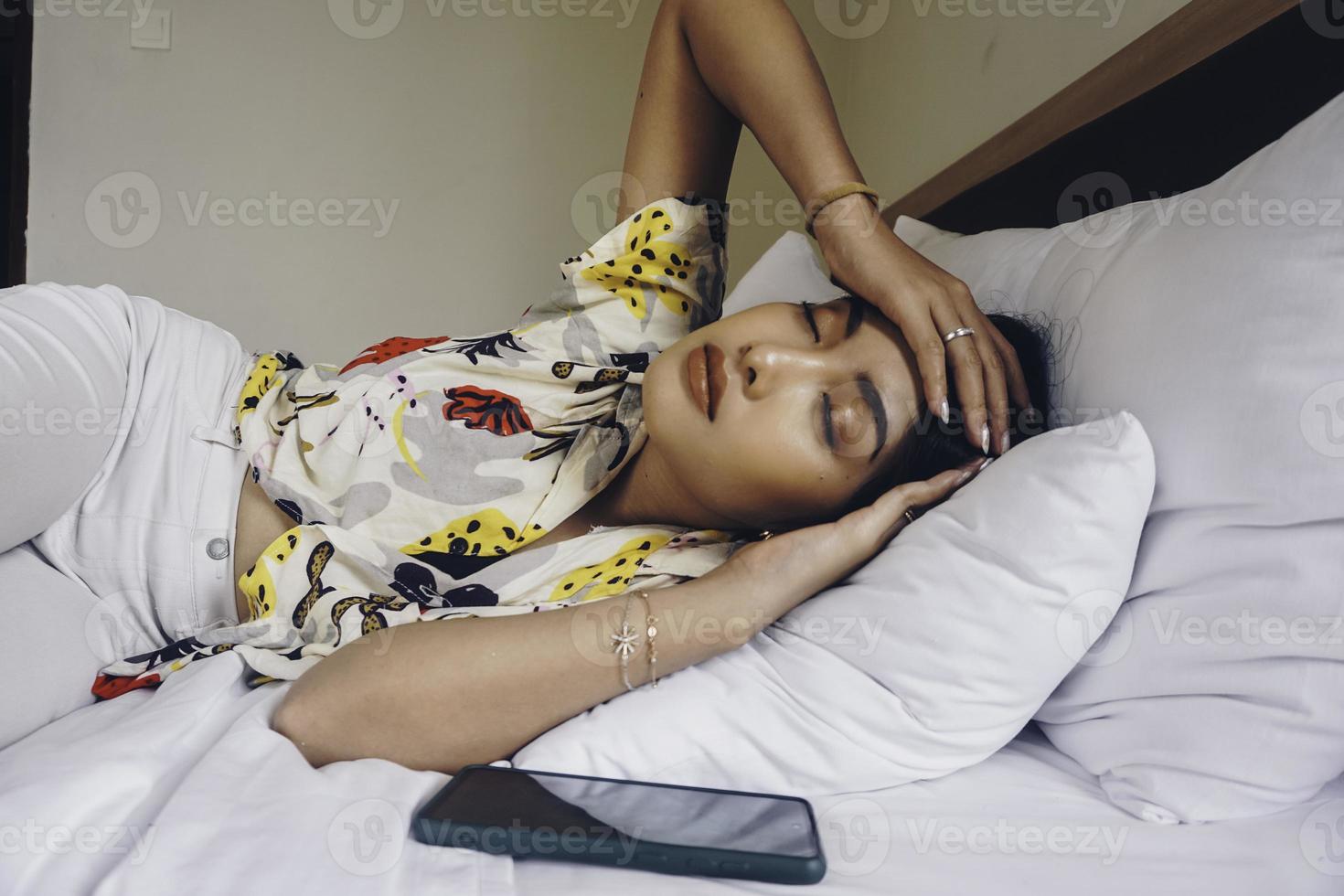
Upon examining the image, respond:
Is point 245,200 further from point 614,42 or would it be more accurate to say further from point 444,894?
point 444,894

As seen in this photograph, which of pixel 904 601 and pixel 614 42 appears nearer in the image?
pixel 904 601

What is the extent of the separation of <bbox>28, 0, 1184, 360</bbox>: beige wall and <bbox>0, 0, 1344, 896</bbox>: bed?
1299mm

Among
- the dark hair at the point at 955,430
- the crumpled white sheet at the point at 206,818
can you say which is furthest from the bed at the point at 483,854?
the dark hair at the point at 955,430

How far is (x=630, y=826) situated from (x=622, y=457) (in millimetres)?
488

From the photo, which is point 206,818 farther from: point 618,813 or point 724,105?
point 724,105

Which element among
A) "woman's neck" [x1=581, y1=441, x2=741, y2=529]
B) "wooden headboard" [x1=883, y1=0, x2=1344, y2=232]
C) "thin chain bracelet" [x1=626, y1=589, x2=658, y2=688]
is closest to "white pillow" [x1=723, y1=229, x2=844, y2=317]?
"wooden headboard" [x1=883, y1=0, x2=1344, y2=232]

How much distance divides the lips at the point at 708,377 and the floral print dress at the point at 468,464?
15 centimetres

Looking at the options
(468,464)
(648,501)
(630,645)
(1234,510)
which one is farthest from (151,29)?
(1234,510)

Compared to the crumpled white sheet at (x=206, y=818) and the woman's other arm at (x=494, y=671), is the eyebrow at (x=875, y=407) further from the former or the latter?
the crumpled white sheet at (x=206, y=818)

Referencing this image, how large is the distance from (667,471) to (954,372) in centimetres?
32

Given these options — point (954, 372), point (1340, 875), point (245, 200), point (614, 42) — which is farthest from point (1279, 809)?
point (245, 200)

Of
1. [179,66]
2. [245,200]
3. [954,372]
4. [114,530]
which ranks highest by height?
[179,66]

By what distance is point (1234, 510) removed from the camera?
65cm

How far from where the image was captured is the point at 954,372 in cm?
82
